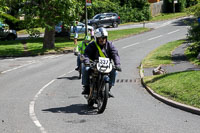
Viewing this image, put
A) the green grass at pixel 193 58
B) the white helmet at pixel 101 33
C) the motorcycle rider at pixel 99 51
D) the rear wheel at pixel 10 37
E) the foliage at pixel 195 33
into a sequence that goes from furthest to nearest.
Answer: the rear wheel at pixel 10 37 → the foliage at pixel 195 33 → the green grass at pixel 193 58 → the motorcycle rider at pixel 99 51 → the white helmet at pixel 101 33

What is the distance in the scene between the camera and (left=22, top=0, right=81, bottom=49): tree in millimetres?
28859

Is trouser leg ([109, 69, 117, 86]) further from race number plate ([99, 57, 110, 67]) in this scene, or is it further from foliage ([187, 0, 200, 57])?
foliage ([187, 0, 200, 57])

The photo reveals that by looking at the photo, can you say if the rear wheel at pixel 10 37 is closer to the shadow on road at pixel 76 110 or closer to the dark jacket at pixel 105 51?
the shadow on road at pixel 76 110

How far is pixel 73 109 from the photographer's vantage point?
36.4 feet

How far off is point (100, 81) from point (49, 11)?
19605mm

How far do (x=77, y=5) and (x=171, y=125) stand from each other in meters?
21.7

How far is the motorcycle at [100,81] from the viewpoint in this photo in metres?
10.0

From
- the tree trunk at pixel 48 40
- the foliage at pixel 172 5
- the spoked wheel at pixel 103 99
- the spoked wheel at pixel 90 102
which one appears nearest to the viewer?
Answer: the spoked wheel at pixel 103 99

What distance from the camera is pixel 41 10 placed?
97.6 ft

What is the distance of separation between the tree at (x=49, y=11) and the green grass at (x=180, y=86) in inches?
585

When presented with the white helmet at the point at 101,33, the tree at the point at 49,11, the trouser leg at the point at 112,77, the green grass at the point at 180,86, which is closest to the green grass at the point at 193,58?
the green grass at the point at 180,86

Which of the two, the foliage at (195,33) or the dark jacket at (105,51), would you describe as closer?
the dark jacket at (105,51)

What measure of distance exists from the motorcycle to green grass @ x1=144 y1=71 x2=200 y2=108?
223 centimetres

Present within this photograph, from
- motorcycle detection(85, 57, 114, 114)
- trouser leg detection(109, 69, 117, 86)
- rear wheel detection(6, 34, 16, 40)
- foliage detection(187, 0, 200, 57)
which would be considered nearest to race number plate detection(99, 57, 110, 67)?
motorcycle detection(85, 57, 114, 114)
